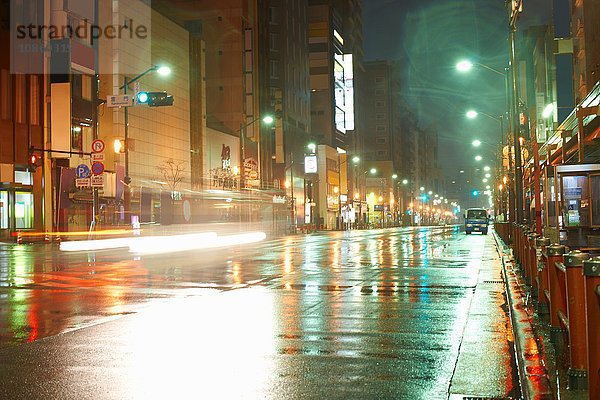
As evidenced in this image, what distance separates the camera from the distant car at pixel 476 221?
2719 inches

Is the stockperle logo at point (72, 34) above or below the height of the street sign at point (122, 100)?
above

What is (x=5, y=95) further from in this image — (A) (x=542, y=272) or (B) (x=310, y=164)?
(B) (x=310, y=164)

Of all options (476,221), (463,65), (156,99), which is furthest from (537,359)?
(476,221)

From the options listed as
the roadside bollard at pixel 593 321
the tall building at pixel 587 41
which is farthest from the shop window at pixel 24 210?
the roadside bollard at pixel 593 321

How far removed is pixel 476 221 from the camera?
69188 millimetres

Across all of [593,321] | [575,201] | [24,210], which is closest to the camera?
[593,321]

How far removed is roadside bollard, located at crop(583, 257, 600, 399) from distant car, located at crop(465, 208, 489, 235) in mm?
65164

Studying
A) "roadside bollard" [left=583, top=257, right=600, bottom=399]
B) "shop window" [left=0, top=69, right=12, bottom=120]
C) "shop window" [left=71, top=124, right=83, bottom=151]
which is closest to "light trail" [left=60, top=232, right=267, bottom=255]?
"shop window" [left=0, top=69, right=12, bottom=120]

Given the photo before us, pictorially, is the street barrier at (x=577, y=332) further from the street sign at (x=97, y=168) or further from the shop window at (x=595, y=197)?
the street sign at (x=97, y=168)

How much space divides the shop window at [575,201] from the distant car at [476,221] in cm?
4820

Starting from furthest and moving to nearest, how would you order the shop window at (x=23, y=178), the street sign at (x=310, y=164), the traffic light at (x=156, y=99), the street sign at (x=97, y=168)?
the street sign at (x=310, y=164) < the shop window at (x=23, y=178) < the street sign at (x=97, y=168) < the traffic light at (x=156, y=99)

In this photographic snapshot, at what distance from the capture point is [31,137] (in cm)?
5416

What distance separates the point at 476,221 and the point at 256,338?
62026 millimetres

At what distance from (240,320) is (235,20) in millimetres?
80957
